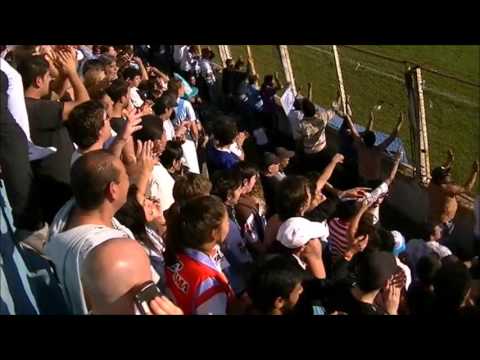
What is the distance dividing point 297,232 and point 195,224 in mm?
784

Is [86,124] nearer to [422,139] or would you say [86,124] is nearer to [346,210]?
[346,210]

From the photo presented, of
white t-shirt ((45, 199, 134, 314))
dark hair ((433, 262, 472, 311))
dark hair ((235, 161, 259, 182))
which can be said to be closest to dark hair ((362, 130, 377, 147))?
dark hair ((235, 161, 259, 182))

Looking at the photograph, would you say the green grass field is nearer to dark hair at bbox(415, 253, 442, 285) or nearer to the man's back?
the man's back

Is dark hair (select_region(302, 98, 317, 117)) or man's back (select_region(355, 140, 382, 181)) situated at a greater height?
dark hair (select_region(302, 98, 317, 117))

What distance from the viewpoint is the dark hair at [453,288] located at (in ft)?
10.5

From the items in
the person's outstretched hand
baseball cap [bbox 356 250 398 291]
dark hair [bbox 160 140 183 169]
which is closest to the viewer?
the person's outstretched hand

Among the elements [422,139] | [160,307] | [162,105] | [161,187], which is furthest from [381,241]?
[422,139]

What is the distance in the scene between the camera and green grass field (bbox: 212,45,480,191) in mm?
10195

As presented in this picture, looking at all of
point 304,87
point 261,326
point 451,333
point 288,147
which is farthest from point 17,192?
point 304,87

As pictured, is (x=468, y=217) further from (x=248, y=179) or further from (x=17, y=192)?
(x=17, y=192)

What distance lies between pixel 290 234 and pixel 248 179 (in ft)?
3.24

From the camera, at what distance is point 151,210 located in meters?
3.56

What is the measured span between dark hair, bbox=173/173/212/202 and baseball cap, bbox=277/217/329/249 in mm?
490

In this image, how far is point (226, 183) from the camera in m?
4.03
